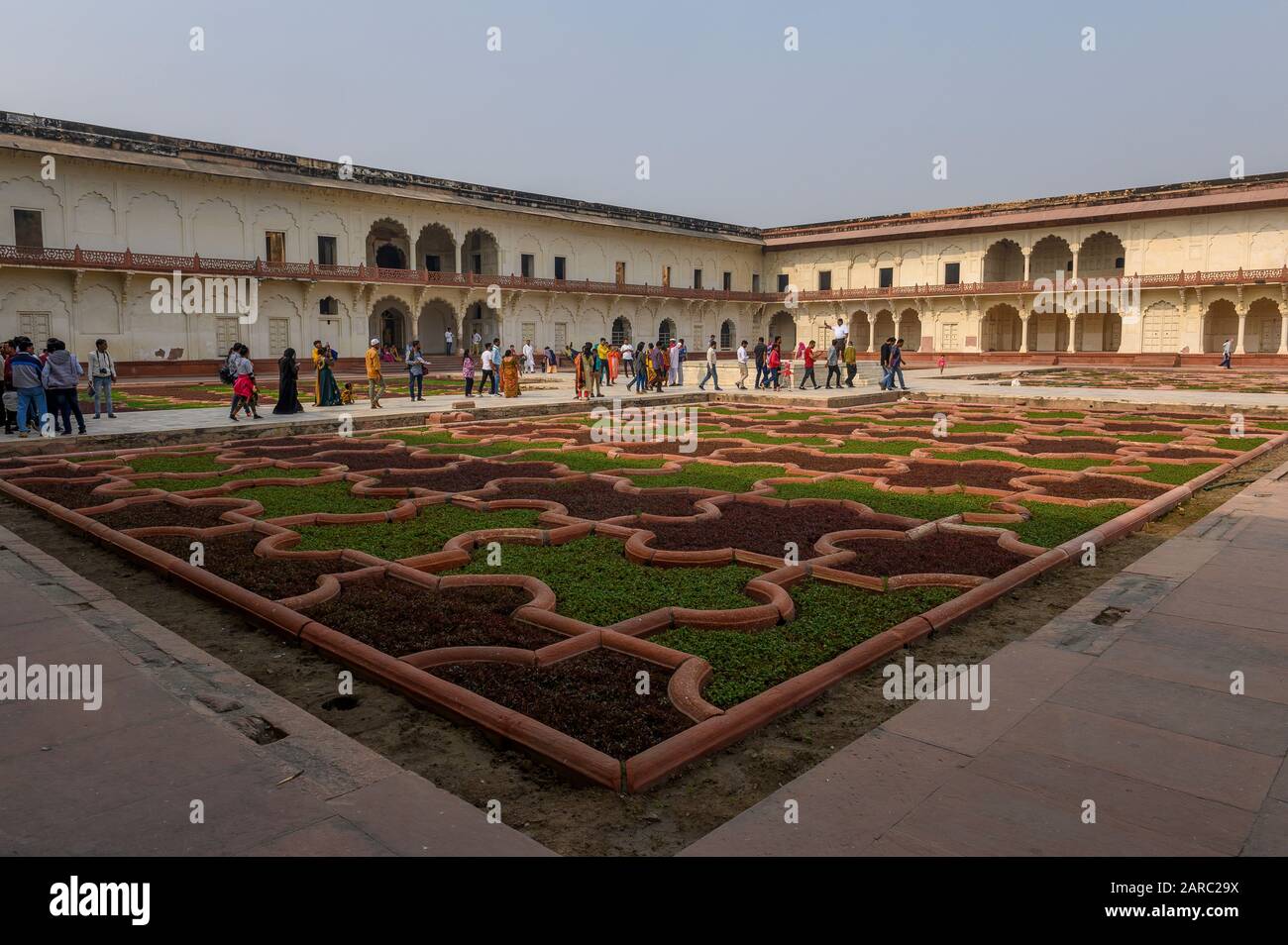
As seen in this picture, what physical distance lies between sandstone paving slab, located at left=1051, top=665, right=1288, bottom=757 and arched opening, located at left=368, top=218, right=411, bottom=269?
29.9 metres

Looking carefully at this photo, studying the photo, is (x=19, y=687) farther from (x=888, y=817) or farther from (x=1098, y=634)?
(x=1098, y=634)

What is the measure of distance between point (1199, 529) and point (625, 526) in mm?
3140

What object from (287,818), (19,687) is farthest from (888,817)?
(19,687)

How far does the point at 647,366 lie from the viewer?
57.8 feet

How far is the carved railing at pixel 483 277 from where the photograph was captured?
22.6 metres

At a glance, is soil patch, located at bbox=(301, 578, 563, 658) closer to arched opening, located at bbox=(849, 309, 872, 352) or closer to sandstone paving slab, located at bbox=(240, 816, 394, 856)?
sandstone paving slab, located at bbox=(240, 816, 394, 856)

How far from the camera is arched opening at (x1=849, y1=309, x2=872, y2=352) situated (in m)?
39.1

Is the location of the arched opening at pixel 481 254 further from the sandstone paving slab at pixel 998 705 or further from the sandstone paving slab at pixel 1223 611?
the sandstone paving slab at pixel 998 705

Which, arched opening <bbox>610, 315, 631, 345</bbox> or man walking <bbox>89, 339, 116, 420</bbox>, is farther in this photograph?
arched opening <bbox>610, 315, 631, 345</bbox>

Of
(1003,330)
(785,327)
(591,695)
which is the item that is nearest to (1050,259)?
(1003,330)

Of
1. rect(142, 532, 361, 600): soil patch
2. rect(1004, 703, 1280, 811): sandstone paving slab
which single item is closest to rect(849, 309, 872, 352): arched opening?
rect(142, 532, 361, 600): soil patch

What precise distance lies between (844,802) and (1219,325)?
34687 mm

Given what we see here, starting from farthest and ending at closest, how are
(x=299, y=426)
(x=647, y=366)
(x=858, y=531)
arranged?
(x=647, y=366) < (x=299, y=426) < (x=858, y=531)

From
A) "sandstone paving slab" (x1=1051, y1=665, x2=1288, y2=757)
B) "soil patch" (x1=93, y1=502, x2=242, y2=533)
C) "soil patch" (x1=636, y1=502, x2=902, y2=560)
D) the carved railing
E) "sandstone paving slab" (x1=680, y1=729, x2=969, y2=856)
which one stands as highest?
the carved railing
